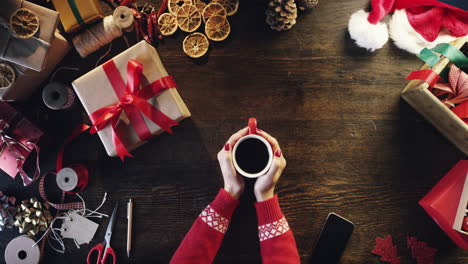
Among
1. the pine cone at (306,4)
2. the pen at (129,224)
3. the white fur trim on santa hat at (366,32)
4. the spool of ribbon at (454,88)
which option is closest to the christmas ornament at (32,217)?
the pen at (129,224)

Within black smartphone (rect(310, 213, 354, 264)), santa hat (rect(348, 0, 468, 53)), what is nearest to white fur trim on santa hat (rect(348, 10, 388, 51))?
santa hat (rect(348, 0, 468, 53))

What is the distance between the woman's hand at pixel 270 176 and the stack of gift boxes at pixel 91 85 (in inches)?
12.8

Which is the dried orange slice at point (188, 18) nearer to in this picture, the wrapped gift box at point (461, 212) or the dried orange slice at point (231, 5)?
the dried orange slice at point (231, 5)

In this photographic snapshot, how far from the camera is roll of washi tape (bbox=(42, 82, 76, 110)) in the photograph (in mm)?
1043

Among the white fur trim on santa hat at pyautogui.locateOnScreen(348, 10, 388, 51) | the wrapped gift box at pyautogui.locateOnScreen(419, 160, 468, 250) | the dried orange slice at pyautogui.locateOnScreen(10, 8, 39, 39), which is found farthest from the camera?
the white fur trim on santa hat at pyautogui.locateOnScreen(348, 10, 388, 51)

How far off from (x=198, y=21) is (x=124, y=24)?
27cm

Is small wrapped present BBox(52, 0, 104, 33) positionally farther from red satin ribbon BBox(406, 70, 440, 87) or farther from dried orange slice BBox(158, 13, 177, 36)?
red satin ribbon BBox(406, 70, 440, 87)

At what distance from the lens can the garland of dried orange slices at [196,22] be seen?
1.14 m

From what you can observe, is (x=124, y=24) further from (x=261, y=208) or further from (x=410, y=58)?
(x=410, y=58)

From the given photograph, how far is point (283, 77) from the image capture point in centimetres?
117

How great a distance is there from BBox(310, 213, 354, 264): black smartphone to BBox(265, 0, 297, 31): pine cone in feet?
2.46

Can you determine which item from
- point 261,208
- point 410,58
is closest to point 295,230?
point 261,208

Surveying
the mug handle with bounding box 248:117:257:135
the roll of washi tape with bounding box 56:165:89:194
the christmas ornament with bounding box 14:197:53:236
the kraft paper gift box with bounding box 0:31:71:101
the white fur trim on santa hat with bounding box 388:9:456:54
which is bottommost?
the christmas ornament with bounding box 14:197:53:236

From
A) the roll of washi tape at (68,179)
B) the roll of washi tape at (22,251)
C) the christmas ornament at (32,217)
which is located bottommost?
the roll of washi tape at (22,251)
